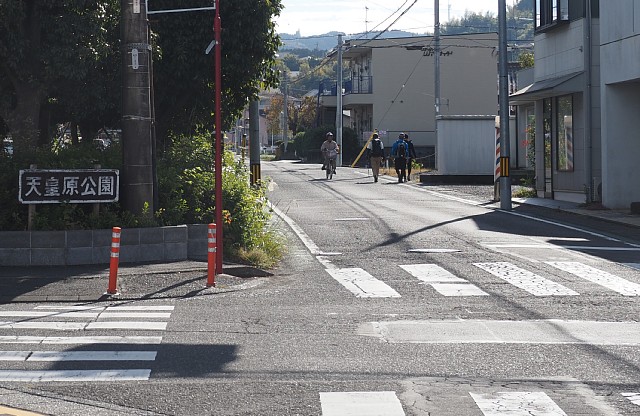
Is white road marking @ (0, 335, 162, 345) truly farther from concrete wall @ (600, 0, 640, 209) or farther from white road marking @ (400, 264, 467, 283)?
concrete wall @ (600, 0, 640, 209)

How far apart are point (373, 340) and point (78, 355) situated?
2.74m

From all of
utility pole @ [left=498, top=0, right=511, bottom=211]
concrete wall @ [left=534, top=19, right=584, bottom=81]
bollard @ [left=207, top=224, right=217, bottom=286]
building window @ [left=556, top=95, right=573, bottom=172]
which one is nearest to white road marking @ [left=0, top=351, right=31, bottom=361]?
bollard @ [left=207, top=224, right=217, bottom=286]

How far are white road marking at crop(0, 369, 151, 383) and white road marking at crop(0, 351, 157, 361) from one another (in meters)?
0.46

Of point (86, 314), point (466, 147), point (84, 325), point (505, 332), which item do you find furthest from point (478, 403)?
point (466, 147)

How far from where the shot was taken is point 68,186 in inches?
566

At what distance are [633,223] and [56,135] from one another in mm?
14706

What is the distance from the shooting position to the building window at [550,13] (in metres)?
27.8

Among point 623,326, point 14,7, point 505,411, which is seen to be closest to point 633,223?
point 623,326

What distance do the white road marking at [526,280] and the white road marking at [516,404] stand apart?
17.1ft

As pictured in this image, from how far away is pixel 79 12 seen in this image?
17.0 meters

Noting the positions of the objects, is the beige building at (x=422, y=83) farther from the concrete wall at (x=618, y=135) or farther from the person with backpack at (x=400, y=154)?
the concrete wall at (x=618, y=135)

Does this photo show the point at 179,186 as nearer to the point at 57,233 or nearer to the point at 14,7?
the point at 57,233

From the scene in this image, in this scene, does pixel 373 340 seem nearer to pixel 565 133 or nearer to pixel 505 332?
pixel 505 332

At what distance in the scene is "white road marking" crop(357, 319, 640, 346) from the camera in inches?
362
